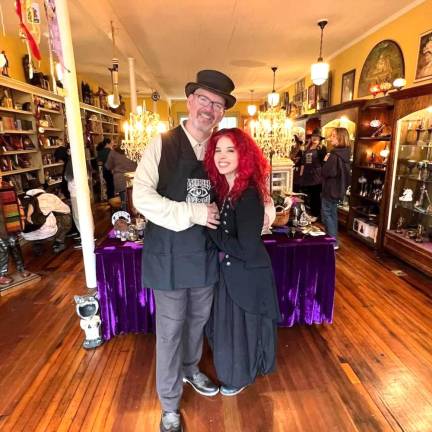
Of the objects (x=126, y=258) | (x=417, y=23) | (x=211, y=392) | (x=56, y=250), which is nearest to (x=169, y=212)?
(x=126, y=258)

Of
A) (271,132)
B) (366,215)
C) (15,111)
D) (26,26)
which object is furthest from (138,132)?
(366,215)

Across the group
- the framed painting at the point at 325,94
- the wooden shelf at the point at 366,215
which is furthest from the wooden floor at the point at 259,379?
the framed painting at the point at 325,94

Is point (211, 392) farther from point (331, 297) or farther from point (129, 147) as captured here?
point (129, 147)

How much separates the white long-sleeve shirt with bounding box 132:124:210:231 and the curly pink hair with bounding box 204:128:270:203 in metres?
0.16

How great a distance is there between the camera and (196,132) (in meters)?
1.39

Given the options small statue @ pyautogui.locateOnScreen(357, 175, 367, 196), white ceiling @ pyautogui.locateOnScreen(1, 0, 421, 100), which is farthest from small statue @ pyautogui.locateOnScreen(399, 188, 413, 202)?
white ceiling @ pyautogui.locateOnScreen(1, 0, 421, 100)

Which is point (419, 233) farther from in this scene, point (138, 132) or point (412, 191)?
point (138, 132)

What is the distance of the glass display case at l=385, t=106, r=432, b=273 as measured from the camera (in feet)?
10.7

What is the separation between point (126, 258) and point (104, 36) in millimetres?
3771

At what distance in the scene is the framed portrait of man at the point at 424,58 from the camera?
3.29 metres

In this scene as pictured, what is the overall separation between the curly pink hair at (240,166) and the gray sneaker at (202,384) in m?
1.09

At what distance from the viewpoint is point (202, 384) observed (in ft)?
5.83

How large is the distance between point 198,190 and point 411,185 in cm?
316

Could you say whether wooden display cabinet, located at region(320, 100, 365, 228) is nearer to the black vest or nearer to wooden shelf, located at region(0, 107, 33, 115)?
the black vest
